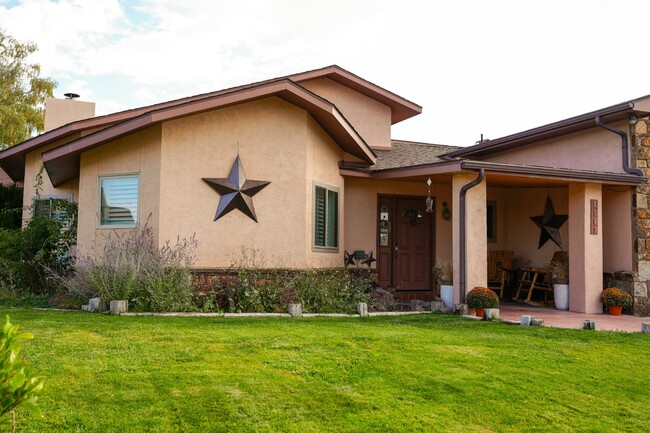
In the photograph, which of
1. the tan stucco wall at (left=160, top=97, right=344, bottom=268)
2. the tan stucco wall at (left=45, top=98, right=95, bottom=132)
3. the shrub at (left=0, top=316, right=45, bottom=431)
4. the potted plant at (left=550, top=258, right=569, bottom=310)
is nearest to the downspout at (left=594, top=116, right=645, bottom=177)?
the potted plant at (left=550, top=258, right=569, bottom=310)

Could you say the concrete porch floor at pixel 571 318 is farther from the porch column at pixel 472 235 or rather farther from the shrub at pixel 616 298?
the porch column at pixel 472 235

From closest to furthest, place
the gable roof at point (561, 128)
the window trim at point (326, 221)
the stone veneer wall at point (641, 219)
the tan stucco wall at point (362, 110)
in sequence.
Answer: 1. the gable roof at point (561, 128)
2. the stone veneer wall at point (641, 219)
3. the window trim at point (326, 221)
4. the tan stucco wall at point (362, 110)

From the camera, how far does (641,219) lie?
12258 mm

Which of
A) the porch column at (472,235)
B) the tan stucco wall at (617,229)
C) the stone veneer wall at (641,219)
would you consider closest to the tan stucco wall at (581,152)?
the stone veneer wall at (641,219)

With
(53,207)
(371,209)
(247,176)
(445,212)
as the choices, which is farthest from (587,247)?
(53,207)

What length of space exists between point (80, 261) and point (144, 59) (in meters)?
8.09

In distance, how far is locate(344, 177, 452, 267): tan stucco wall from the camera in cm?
1392

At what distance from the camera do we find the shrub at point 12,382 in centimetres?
288

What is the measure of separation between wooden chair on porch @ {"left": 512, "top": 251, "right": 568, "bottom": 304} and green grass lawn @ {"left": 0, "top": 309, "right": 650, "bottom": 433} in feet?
17.6

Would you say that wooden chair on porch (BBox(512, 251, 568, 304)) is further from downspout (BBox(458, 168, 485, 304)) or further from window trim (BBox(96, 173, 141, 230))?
window trim (BBox(96, 173, 141, 230))

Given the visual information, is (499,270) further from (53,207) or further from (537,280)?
(53,207)

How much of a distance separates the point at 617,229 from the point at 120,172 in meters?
10.0

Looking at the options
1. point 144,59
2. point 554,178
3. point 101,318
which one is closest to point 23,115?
point 144,59

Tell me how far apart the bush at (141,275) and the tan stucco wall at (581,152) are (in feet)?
28.0
